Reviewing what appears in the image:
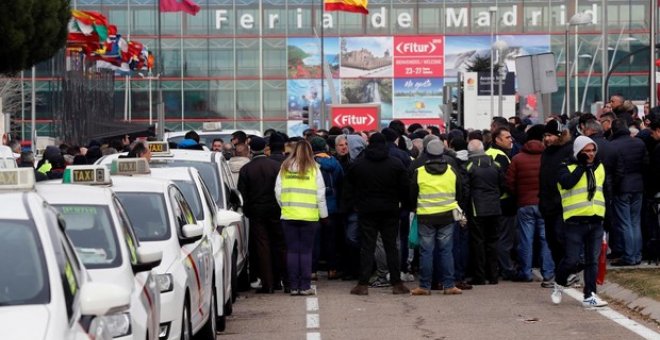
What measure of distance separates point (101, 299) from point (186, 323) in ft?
14.4

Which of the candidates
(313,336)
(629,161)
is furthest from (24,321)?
(629,161)

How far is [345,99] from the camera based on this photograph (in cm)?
10012

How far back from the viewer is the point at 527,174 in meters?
18.1

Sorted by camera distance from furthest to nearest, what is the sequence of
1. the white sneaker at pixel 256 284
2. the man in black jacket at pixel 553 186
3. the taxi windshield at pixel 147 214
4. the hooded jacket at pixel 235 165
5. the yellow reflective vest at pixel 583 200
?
the hooded jacket at pixel 235 165, the white sneaker at pixel 256 284, the man in black jacket at pixel 553 186, the yellow reflective vest at pixel 583 200, the taxi windshield at pixel 147 214

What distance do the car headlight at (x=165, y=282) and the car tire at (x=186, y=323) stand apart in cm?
27

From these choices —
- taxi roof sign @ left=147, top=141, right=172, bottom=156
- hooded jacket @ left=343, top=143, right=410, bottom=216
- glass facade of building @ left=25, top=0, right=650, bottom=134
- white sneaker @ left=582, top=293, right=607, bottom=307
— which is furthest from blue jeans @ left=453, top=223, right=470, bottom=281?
glass facade of building @ left=25, top=0, right=650, bottom=134

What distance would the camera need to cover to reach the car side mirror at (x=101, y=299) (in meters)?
6.69

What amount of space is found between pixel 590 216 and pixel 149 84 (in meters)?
81.2

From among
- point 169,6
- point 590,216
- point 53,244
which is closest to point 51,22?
point 169,6

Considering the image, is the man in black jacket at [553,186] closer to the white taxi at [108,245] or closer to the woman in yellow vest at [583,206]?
the woman in yellow vest at [583,206]

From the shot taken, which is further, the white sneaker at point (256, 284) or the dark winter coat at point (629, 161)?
the white sneaker at point (256, 284)

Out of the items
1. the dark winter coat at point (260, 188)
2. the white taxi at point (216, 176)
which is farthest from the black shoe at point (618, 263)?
the white taxi at point (216, 176)

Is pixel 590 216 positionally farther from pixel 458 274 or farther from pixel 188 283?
pixel 188 283

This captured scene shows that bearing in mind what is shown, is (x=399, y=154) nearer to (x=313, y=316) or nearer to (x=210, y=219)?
(x=313, y=316)
